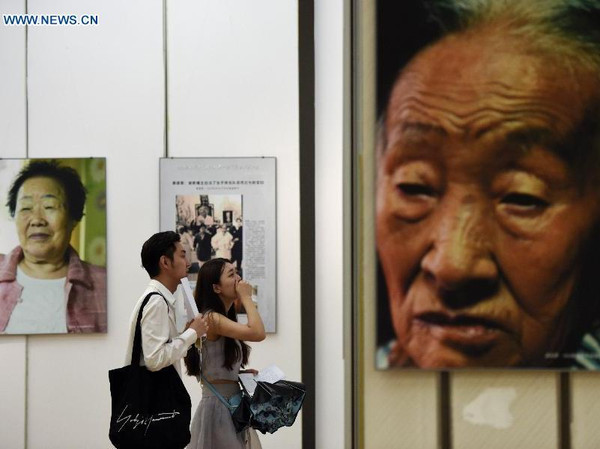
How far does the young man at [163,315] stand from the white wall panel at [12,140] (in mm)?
2924

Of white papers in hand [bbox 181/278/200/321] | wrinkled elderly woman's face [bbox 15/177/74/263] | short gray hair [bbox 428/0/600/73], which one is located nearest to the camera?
short gray hair [bbox 428/0/600/73]

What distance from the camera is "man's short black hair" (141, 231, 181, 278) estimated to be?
3.80 metres

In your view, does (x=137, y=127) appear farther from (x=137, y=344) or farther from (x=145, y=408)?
(x=145, y=408)

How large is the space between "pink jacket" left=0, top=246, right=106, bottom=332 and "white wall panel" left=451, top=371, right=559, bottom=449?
4.08m

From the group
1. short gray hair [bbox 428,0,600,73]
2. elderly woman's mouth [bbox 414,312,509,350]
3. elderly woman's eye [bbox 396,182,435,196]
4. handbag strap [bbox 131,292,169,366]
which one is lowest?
handbag strap [bbox 131,292,169,366]

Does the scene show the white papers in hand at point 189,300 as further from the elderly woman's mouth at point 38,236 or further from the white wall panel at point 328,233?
the elderly woman's mouth at point 38,236

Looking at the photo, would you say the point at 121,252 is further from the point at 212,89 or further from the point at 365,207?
the point at 365,207

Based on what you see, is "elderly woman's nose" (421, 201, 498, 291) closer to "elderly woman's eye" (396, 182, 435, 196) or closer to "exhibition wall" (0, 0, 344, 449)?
"elderly woman's eye" (396, 182, 435, 196)

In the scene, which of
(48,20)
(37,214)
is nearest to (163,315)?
(37,214)

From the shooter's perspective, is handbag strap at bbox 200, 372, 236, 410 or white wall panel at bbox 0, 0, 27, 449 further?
white wall panel at bbox 0, 0, 27, 449

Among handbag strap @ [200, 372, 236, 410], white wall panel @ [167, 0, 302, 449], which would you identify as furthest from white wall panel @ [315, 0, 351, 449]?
handbag strap @ [200, 372, 236, 410]

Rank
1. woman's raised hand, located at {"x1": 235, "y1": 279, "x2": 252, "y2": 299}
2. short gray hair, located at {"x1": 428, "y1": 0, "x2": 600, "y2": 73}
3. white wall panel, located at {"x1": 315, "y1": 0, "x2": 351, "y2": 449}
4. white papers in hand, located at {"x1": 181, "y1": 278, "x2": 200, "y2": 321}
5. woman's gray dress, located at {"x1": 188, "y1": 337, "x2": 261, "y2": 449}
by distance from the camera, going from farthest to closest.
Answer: white wall panel, located at {"x1": 315, "y1": 0, "x2": 351, "y2": 449}
woman's raised hand, located at {"x1": 235, "y1": 279, "x2": 252, "y2": 299}
woman's gray dress, located at {"x1": 188, "y1": 337, "x2": 261, "y2": 449}
white papers in hand, located at {"x1": 181, "y1": 278, "x2": 200, "y2": 321}
short gray hair, located at {"x1": 428, "y1": 0, "x2": 600, "y2": 73}

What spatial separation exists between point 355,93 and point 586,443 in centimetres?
144

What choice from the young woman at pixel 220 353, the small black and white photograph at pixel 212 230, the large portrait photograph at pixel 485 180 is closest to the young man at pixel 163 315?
the young woman at pixel 220 353
